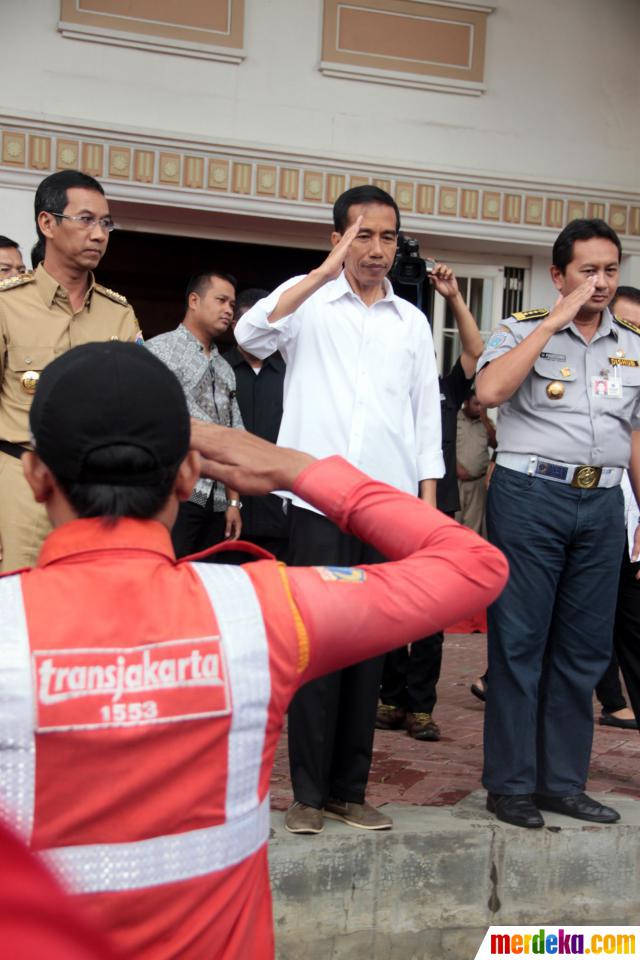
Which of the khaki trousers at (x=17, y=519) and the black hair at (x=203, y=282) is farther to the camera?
the black hair at (x=203, y=282)

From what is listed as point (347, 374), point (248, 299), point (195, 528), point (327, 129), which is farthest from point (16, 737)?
point (327, 129)

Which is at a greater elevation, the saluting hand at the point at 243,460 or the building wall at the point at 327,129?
the building wall at the point at 327,129

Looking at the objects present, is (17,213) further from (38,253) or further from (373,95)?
(38,253)

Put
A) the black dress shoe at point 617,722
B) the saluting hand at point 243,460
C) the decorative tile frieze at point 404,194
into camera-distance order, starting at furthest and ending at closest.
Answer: the decorative tile frieze at point 404,194 < the black dress shoe at point 617,722 < the saluting hand at point 243,460

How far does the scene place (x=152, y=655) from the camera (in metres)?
1.43

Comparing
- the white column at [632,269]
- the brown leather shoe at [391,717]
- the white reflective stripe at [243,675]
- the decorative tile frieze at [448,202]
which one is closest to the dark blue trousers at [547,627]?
the brown leather shoe at [391,717]

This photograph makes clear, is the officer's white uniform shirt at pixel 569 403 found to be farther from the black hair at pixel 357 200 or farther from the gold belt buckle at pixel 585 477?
the black hair at pixel 357 200

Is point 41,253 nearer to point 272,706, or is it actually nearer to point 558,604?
point 558,604

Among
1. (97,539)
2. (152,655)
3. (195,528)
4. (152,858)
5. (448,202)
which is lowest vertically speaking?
(195,528)

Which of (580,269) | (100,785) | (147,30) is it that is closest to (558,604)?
(580,269)

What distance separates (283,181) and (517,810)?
18.8 ft

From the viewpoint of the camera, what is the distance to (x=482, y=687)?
20.3ft

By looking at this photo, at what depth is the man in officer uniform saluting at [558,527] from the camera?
3.97m

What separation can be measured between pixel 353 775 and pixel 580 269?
5.76 feet
